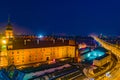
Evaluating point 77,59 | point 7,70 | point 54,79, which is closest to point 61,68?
point 54,79

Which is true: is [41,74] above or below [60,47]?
below

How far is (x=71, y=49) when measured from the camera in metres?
39.8

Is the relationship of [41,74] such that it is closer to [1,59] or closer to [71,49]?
[1,59]

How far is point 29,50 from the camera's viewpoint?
33.2m

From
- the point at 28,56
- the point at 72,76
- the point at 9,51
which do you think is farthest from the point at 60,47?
the point at 72,76

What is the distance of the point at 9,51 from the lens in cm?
3084

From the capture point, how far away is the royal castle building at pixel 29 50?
30.7m

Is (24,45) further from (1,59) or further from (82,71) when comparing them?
(82,71)

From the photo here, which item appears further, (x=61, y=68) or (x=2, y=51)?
(x=2, y=51)

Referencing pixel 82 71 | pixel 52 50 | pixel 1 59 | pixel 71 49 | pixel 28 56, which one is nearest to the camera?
pixel 82 71

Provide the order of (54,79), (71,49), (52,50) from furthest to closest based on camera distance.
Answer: (71,49)
(52,50)
(54,79)

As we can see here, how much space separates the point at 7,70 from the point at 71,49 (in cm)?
1840

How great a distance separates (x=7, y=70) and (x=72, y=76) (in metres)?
7.62

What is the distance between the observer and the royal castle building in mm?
30734
